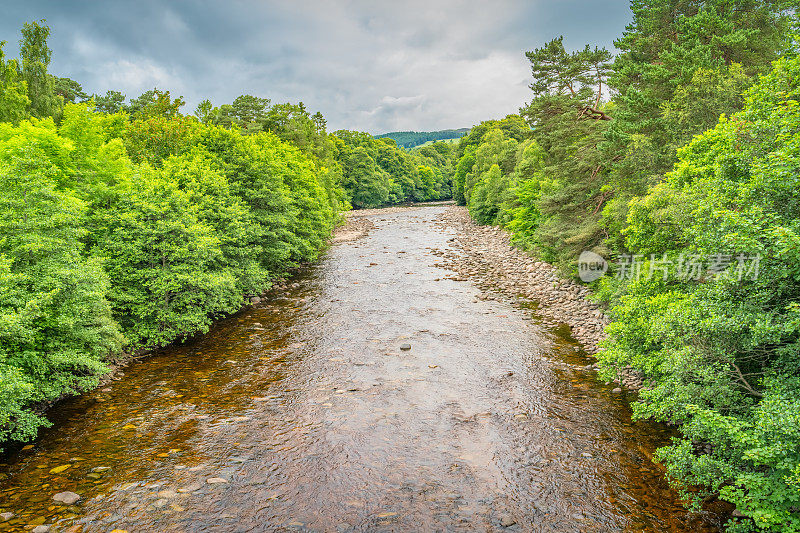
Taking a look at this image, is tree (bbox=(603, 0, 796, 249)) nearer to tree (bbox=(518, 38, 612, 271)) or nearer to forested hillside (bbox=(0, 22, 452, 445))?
tree (bbox=(518, 38, 612, 271))

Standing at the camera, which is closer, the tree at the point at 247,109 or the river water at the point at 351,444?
the river water at the point at 351,444

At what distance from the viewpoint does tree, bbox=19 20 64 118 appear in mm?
24125

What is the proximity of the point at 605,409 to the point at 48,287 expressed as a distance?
15.9 meters

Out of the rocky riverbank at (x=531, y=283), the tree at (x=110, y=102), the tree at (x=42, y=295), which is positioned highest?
the tree at (x=110, y=102)

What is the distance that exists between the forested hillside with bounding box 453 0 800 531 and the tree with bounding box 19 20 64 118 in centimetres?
3243

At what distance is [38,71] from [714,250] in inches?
1383

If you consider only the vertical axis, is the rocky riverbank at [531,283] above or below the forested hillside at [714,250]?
below

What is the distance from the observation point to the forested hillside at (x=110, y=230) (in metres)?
10.4

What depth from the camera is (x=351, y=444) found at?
33.2 feet

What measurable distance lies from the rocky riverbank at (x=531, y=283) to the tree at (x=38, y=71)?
2822 cm

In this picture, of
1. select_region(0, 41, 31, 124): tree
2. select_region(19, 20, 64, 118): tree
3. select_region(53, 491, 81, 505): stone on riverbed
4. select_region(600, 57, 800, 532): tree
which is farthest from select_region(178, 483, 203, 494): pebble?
select_region(19, 20, 64, 118): tree

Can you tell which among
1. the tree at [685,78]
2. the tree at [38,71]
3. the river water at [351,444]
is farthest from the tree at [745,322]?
the tree at [38,71]

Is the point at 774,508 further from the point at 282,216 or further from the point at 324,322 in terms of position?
the point at 282,216

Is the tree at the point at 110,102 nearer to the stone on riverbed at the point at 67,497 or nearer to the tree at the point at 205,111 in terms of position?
the tree at the point at 205,111
